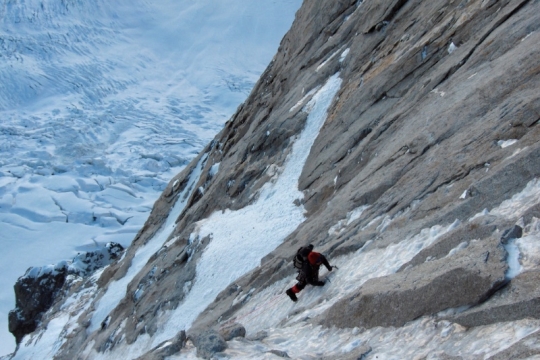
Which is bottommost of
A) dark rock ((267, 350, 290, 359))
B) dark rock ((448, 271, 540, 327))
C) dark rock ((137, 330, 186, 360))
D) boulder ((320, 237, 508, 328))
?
dark rock ((448, 271, 540, 327))

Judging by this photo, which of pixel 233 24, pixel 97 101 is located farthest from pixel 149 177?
pixel 233 24

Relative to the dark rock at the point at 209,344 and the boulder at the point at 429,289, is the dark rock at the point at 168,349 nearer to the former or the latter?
the dark rock at the point at 209,344

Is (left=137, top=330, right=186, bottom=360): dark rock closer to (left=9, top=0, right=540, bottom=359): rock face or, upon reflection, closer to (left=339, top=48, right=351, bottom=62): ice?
(left=9, top=0, right=540, bottom=359): rock face

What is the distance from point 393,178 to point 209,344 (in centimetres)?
720

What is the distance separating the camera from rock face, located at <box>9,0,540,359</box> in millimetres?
8008

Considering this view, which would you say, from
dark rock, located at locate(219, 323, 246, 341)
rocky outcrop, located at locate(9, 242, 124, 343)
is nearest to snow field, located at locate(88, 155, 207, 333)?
rocky outcrop, located at locate(9, 242, 124, 343)

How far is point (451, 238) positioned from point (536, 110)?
3.67 meters

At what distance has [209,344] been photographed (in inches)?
390

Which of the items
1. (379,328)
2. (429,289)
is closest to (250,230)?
(379,328)

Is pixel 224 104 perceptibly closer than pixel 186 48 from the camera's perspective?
Yes

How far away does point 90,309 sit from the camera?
102 feet

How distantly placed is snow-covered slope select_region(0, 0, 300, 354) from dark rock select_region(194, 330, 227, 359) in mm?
50053

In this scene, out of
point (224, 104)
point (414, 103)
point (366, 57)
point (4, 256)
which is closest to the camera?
point (414, 103)

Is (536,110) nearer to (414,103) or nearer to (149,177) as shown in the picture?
(414,103)
